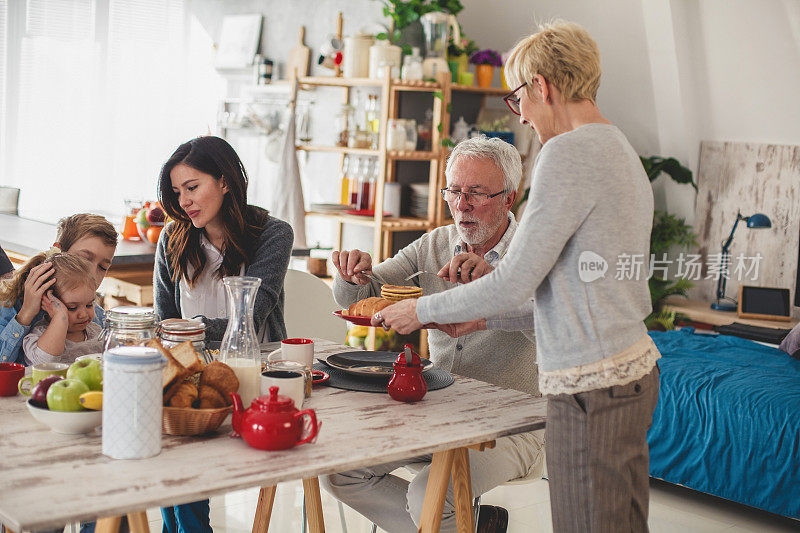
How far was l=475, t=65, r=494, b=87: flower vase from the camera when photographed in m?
5.50

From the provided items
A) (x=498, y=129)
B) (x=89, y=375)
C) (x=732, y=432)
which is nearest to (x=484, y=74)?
(x=498, y=129)

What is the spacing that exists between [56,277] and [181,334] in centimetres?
53

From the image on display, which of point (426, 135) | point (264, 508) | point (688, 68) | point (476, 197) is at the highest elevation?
point (688, 68)

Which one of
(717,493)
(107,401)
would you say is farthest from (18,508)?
(717,493)

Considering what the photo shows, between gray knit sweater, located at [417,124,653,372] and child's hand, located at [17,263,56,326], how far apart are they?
3.76ft

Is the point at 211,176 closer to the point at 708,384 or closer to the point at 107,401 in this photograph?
the point at 107,401

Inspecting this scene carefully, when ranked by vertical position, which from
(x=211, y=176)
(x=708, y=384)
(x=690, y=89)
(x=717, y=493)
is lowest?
(x=717, y=493)

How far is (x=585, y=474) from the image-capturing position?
1691 mm

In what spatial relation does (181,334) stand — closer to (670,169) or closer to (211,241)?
(211,241)

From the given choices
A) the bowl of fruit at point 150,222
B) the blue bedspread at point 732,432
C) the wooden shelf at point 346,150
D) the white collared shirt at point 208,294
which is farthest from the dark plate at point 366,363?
the wooden shelf at point 346,150

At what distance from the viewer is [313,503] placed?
2.40 m

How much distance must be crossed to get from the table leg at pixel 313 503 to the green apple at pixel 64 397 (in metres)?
0.94

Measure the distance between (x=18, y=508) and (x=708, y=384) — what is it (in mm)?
3155

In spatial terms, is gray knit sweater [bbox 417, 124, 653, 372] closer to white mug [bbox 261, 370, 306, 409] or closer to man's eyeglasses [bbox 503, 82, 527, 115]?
man's eyeglasses [bbox 503, 82, 527, 115]
